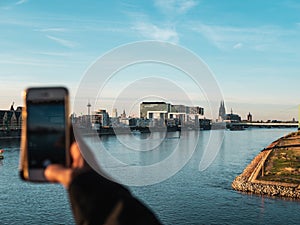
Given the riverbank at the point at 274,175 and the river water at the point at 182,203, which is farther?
the riverbank at the point at 274,175

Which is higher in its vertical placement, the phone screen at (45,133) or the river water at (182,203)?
the phone screen at (45,133)

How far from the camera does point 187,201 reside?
2977 centimetres

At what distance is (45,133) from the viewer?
168cm

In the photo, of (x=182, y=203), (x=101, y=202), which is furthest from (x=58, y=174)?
(x=182, y=203)

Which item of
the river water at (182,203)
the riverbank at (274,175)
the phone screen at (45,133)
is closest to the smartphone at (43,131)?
the phone screen at (45,133)

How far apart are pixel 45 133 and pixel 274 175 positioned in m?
43.4

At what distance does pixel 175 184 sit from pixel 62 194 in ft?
35.1

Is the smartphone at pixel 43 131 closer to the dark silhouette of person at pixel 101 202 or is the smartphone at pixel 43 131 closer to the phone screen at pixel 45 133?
the phone screen at pixel 45 133

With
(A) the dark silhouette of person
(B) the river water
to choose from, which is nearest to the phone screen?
(A) the dark silhouette of person

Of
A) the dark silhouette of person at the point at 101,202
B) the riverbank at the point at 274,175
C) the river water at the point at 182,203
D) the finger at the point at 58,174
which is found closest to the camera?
the dark silhouette of person at the point at 101,202

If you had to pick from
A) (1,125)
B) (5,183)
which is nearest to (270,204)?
(5,183)

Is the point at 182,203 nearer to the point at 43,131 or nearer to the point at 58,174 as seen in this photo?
the point at 43,131

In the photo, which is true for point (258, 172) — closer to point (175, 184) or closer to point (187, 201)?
point (175, 184)

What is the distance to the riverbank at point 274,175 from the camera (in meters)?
35.9
